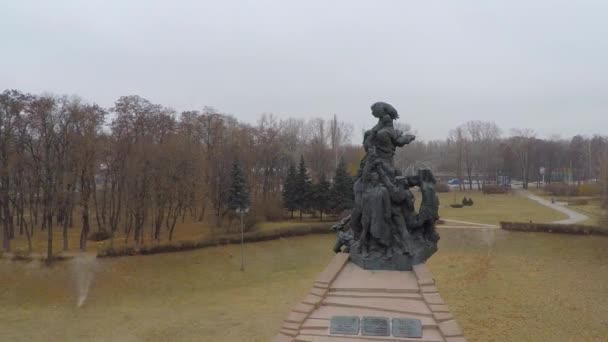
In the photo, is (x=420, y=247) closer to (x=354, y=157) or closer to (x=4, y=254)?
(x=4, y=254)

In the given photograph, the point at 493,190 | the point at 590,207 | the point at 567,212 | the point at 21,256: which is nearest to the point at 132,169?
the point at 21,256

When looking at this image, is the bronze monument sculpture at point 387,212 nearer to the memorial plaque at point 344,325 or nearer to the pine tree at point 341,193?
the memorial plaque at point 344,325

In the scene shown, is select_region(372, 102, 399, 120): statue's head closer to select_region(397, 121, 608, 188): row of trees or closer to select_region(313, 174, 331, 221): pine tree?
select_region(313, 174, 331, 221): pine tree

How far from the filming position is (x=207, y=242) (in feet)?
96.5

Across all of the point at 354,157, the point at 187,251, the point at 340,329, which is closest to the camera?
the point at 340,329

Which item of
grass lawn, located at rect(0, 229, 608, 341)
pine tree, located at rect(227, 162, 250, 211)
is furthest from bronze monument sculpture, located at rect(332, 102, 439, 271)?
pine tree, located at rect(227, 162, 250, 211)

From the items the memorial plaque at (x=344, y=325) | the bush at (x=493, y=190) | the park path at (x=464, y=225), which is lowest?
the park path at (x=464, y=225)

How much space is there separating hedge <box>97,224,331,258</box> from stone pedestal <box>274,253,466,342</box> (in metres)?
18.5

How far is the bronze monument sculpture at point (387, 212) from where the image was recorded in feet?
37.9

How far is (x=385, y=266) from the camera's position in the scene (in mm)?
11414

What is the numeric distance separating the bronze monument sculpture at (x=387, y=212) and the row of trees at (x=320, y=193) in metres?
26.1

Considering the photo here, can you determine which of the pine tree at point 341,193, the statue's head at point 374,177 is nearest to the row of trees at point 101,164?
the pine tree at point 341,193

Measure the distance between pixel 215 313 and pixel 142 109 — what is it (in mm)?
20964

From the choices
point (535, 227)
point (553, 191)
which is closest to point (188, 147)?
point (535, 227)
